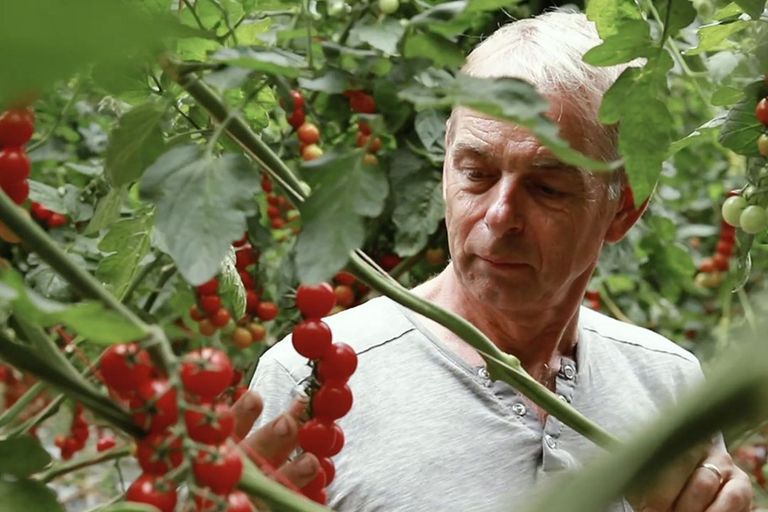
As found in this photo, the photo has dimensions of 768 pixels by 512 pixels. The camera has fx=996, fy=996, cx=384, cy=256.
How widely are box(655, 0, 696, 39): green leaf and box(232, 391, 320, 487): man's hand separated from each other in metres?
0.36

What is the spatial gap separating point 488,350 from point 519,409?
1.84 feet

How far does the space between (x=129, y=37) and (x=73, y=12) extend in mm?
10

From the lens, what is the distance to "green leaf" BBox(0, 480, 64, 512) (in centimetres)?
41

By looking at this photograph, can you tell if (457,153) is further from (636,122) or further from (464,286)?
(636,122)

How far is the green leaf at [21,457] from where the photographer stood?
43 centimetres

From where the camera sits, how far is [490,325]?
1.25 m

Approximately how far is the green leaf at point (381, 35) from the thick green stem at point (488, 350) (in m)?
0.11

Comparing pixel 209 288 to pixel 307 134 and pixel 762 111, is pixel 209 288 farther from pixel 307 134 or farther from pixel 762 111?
pixel 762 111

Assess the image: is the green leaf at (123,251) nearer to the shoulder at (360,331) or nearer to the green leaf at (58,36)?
the shoulder at (360,331)

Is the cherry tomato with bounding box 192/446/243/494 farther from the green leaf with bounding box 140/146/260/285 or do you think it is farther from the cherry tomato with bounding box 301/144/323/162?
the cherry tomato with bounding box 301/144/323/162

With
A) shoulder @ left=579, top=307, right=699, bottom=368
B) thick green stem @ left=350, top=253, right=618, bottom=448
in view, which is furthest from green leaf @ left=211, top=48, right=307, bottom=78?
shoulder @ left=579, top=307, right=699, bottom=368

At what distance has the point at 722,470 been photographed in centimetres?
99

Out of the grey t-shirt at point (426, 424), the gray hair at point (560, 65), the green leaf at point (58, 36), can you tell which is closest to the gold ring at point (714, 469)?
the grey t-shirt at point (426, 424)

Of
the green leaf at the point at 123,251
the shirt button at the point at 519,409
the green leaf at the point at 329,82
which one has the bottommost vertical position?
the shirt button at the point at 519,409
